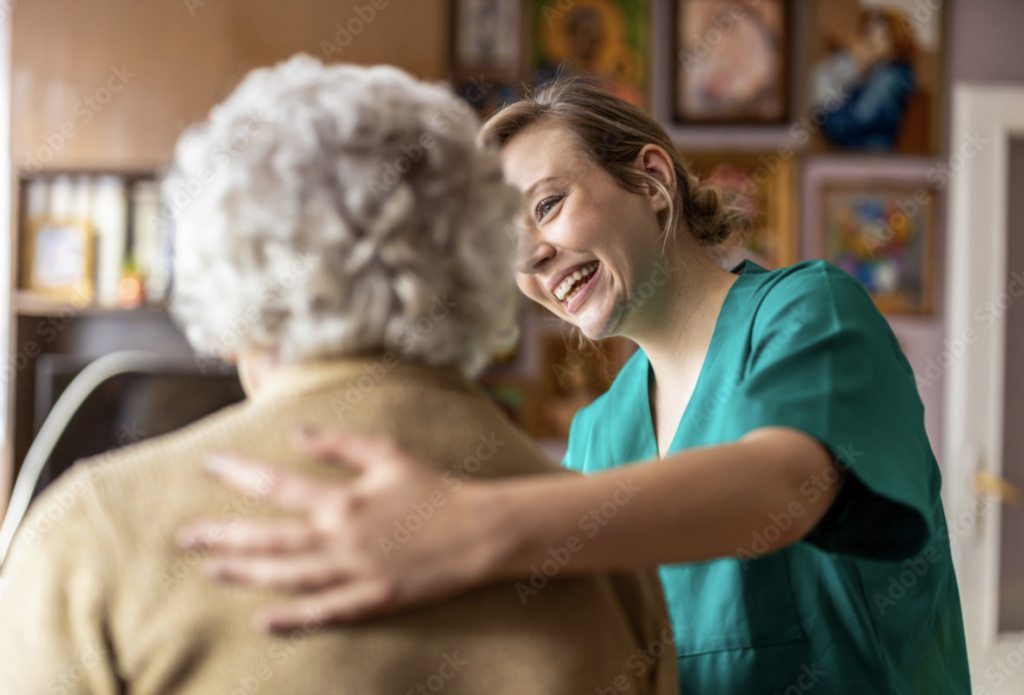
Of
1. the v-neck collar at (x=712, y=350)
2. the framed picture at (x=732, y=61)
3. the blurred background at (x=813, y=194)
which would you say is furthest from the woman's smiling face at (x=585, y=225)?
the framed picture at (x=732, y=61)

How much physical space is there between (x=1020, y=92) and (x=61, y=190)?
10.9 ft

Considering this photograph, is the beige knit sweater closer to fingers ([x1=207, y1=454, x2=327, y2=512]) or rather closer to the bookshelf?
fingers ([x1=207, y1=454, x2=327, y2=512])

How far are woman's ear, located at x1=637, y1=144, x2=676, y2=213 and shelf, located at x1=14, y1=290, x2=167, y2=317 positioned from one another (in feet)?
6.77

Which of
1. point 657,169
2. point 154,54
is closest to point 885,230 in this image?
point 657,169

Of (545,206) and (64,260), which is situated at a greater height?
(545,206)

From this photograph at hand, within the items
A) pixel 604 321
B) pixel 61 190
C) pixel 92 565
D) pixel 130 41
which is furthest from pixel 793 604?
pixel 61 190

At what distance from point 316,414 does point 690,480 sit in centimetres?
30

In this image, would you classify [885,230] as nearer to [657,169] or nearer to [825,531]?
[657,169]

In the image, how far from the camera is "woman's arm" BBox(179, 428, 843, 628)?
1.99 ft

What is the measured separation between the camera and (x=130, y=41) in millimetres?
2711

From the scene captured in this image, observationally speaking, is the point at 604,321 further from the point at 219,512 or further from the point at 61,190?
the point at 61,190

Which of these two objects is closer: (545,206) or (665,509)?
(665,509)

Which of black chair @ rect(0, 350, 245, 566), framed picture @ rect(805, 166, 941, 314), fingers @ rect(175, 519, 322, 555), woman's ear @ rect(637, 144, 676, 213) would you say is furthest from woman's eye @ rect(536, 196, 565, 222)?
framed picture @ rect(805, 166, 941, 314)

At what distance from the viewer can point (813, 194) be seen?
126 inches
